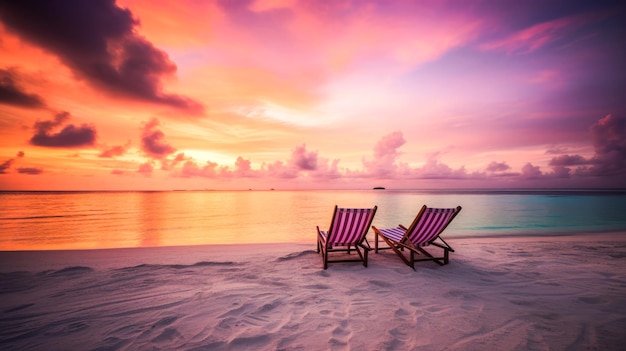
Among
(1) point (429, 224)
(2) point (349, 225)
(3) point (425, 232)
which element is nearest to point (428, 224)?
(1) point (429, 224)

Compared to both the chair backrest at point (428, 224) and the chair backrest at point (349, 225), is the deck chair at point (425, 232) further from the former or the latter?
the chair backrest at point (349, 225)

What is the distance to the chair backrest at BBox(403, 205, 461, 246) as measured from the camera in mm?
5566

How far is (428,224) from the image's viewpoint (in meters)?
5.75

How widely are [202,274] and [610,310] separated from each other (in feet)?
22.5

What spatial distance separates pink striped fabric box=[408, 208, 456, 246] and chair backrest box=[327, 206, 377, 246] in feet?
3.77

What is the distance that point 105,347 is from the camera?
274 centimetres

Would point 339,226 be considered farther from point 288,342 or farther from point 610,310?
point 610,310

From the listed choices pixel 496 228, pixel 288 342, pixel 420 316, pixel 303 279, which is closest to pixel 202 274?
pixel 303 279

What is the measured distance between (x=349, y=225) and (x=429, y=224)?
76.5 inches

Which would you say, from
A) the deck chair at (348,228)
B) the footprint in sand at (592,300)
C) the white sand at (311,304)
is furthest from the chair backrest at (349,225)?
the footprint in sand at (592,300)

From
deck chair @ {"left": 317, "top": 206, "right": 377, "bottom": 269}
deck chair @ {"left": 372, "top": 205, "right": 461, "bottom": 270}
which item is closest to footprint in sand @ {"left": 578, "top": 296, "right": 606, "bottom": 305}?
deck chair @ {"left": 372, "top": 205, "right": 461, "bottom": 270}

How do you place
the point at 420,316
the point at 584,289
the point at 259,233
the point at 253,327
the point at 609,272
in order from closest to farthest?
the point at 253,327 < the point at 420,316 < the point at 584,289 < the point at 609,272 < the point at 259,233

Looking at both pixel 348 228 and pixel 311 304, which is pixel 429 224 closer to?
pixel 348 228

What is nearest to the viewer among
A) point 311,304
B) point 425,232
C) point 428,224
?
point 311,304
